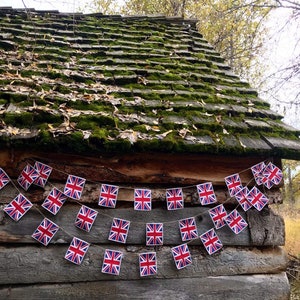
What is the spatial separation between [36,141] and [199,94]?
1.70m

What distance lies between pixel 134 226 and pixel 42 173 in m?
0.79

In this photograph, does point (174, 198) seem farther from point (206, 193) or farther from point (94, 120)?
point (94, 120)

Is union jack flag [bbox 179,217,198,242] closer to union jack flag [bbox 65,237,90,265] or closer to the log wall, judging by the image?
the log wall

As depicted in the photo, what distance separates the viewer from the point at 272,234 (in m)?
2.60

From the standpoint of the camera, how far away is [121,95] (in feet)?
9.61

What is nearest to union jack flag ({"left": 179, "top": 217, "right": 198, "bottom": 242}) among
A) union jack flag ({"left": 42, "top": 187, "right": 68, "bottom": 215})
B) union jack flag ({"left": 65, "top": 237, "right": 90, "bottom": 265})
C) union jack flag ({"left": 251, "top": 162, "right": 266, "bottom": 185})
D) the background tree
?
union jack flag ({"left": 251, "top": 162, "right": 266, "bottom": 185})

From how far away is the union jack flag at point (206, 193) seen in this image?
8.19 feet

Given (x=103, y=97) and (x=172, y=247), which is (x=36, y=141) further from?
(x=172, y=247)

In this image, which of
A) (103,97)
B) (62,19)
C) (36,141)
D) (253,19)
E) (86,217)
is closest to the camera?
(36,141)

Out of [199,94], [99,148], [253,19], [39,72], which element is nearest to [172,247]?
[99,148]

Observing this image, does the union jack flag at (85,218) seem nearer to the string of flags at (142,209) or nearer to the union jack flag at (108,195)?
the string of flags at (142,209)

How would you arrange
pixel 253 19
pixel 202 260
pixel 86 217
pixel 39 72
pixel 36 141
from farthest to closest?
pixel 253 19
pixel 39 72
pixel 202 260
pixel 86 217
pixel 36 141

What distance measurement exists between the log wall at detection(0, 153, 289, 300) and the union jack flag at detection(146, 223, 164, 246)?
5 cm

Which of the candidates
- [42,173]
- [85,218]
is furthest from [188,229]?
[42,173]
